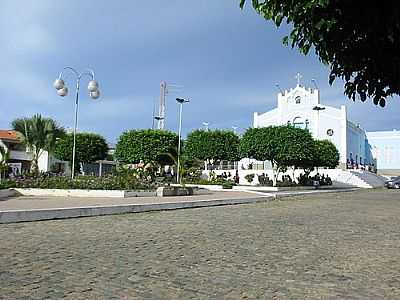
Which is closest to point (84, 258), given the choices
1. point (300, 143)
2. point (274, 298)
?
point (274, 298)

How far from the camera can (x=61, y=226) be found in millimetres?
10461

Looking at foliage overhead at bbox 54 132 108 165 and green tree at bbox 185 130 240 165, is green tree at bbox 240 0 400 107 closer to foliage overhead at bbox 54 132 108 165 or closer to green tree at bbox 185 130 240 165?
green tree at bbox 185 130 240 165

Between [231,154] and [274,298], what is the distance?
44126 millimetres

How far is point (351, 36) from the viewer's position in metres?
3.63

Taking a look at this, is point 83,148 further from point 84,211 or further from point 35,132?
point 84,211

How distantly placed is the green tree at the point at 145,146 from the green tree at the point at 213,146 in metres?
4.38

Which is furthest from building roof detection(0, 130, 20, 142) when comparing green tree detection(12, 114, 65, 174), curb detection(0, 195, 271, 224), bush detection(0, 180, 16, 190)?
curb detection(0, 195, 271, 224)

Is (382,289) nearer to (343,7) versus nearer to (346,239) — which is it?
(343,7)

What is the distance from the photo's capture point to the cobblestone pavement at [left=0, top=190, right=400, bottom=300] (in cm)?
482

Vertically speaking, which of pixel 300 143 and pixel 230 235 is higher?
pixel 300 143

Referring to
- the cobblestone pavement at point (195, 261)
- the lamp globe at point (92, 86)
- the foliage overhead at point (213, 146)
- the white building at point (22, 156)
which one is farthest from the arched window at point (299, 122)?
the cobblestone pavement at point (195, 261)

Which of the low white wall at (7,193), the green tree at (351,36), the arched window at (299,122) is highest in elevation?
the arched window at (299,122)

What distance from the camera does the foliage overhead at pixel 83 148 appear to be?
47.1m

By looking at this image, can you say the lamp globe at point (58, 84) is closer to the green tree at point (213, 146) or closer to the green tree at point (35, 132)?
the green tree at point (35, 132)
